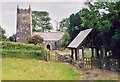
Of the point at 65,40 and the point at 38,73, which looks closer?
the point at 38,73

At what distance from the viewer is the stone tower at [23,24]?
221ft

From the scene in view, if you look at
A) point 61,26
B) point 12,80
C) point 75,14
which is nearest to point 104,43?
point 12,80

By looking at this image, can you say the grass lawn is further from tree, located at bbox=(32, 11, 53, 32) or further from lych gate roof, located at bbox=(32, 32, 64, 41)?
tree, located at bbox=(32, 11, 53, 32)

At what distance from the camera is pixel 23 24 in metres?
67.9

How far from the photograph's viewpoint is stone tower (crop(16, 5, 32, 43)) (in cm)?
6738

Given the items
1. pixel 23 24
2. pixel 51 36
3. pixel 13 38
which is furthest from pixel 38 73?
pixel 13 38

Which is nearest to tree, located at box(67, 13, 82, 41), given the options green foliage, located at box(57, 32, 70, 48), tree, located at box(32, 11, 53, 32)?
green foliage, located at box(57, 32, 70, 48)

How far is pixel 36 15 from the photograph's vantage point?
104562mm

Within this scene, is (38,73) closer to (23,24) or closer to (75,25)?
(75,25)

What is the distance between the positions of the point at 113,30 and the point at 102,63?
3.32 metres

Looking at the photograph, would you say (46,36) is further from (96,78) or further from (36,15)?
(96,78)

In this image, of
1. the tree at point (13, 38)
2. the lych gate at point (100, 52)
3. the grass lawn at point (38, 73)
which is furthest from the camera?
the tree at point (13, 38)

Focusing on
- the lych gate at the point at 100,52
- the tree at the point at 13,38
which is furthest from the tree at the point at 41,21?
the lych gate at the point at 100,52

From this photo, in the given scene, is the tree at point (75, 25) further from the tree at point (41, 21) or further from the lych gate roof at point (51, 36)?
the tree at point (41, 21)
